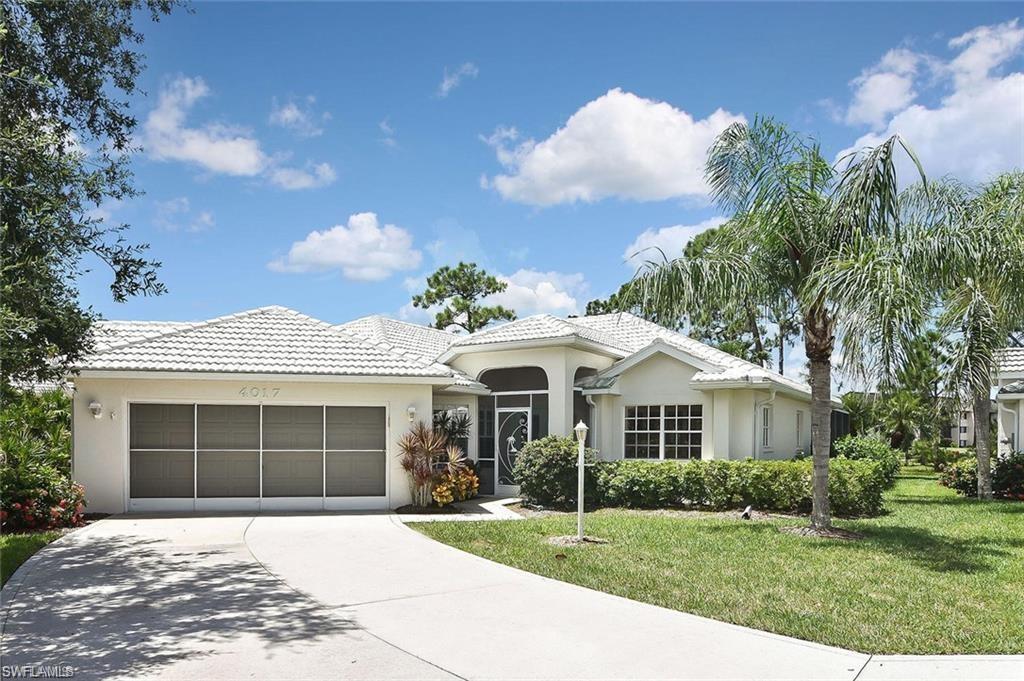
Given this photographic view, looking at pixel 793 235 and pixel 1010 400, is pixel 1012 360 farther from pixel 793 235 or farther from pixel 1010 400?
pixel 793 235

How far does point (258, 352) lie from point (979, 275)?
584 inches

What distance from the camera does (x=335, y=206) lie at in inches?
799

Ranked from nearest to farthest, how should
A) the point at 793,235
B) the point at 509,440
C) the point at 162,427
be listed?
the point at 793,235
the point at 162,427
the point at 509,440

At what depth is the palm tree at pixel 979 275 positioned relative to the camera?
39.9 feet

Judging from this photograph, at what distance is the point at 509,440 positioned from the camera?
2014 cm

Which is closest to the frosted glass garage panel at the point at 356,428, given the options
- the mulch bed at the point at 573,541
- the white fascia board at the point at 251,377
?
the white fascia board at the point at 251,377

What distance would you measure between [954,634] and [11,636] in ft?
29.2

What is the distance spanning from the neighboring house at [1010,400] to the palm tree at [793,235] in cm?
1149

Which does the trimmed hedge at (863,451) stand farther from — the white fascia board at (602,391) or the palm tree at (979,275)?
the white fascia board at (602,391)

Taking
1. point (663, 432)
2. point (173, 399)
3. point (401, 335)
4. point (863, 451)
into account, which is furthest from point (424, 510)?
point (863, 451)

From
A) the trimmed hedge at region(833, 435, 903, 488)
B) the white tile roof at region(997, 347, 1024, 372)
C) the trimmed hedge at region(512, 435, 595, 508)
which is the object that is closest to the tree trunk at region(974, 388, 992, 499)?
the white tile roof at region(997, 347, 1024, 372)

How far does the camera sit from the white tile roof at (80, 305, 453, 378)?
15508 mm

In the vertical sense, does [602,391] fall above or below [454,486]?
above

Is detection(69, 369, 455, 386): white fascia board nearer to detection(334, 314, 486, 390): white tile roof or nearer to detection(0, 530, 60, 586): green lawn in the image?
detection(0, 530, 60, 586): green lawn
